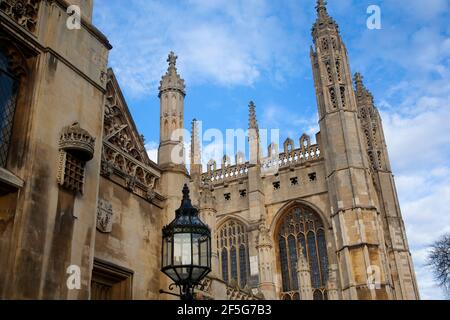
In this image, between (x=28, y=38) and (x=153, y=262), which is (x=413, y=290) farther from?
(x=28, y=38)

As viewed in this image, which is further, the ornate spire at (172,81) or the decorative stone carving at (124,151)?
the ornate spire at (172,81)

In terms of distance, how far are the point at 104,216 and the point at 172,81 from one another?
3.98 metres

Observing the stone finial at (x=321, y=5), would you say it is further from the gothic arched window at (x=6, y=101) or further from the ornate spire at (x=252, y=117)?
the gothic arched window at (x=6, y=101)

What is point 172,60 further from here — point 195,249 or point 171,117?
point 195,249

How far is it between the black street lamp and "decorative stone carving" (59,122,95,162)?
163 centimetres

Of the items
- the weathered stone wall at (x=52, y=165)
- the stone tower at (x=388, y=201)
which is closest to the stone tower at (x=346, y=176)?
the stone tower at (x=388, y=201)

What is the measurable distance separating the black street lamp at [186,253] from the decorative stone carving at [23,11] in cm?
365

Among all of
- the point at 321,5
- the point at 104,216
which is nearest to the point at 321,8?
the point at 321,5

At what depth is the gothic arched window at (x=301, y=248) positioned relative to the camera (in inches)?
1204

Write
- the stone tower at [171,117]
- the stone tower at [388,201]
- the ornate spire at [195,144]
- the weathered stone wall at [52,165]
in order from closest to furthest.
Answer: the weathered stone wall at [52,165], the stone tower at [171,117], the stone tower at [388,201], the ornate spire at [195,144]

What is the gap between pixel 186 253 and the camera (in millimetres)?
6824

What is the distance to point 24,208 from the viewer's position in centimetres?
642
